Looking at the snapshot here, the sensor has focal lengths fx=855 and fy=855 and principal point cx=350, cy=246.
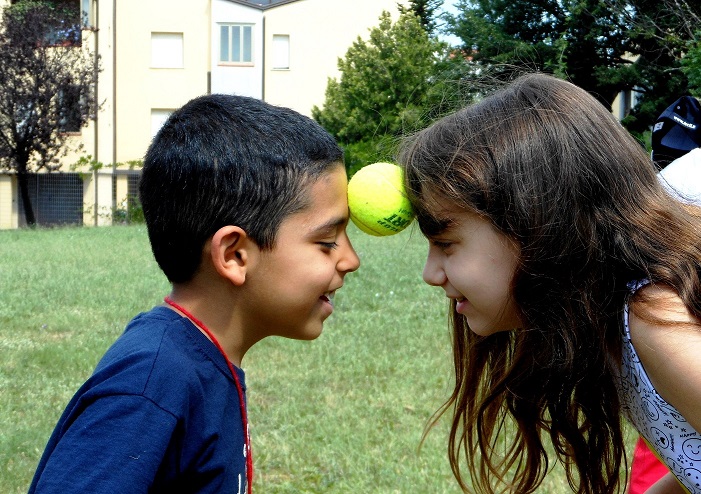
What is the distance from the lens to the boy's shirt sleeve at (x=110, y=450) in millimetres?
1679

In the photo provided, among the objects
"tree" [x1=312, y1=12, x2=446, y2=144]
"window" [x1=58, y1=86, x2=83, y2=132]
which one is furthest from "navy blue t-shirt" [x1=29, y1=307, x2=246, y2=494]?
"window" [x1=58, y1=86, x2=83, y2=132]

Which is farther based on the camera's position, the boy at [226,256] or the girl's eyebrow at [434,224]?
the girl's eyebrow at [434,224]

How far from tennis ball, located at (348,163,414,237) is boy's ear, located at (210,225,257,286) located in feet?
1.17

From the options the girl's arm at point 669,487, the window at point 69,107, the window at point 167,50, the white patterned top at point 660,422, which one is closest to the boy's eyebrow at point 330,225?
the white patterned top at point 660,422

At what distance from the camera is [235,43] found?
33.3m

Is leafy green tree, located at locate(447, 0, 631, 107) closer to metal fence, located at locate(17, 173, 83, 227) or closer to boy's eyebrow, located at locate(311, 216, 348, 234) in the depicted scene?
metal fence, located at locate(17, 173, 83, 227)

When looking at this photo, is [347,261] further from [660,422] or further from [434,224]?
[660,422]

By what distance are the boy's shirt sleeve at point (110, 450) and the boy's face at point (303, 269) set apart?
19.9 inches

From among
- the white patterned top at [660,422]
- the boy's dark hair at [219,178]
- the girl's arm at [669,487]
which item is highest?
the boy's dark hair at [219,178]

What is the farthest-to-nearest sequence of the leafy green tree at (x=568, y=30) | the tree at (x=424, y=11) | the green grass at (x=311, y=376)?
the tree at (x=424, y=11)
the leafy green tree at (x=568, y=30)
the green grass at (x=311, y=376)

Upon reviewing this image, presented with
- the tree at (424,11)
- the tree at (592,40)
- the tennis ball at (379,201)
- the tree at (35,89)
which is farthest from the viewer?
the tree at (424,11)

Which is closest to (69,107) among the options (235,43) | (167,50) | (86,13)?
(86,13)

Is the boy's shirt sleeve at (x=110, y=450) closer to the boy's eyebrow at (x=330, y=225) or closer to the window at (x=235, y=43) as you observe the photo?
the boy's eyebrow at (x=330, y=225)

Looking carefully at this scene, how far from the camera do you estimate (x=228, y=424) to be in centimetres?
202
